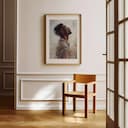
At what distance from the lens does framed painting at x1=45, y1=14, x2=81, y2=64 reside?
20.2 feet

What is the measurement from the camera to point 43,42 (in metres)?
6.18

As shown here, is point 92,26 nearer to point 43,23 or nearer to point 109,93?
point 43,23

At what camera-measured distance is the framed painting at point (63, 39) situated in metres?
6.15

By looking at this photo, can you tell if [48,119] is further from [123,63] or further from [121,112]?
[123,63]

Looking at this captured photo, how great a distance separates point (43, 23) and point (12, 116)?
6.13 feet

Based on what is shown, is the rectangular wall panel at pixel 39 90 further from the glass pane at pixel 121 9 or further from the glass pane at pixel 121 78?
the glass pane at pixel 121 9

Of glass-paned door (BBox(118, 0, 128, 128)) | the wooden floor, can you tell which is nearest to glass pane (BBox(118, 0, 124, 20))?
glass-paned door (BBox(118, 0, 128, 128))

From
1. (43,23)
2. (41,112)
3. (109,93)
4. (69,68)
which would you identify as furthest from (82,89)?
(109,93)

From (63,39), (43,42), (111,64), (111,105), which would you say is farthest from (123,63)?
(43,42)

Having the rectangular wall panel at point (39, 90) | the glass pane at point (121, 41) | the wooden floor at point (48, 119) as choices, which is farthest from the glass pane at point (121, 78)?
the rectangular wall panel at point (39, 90)

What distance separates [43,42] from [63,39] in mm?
386

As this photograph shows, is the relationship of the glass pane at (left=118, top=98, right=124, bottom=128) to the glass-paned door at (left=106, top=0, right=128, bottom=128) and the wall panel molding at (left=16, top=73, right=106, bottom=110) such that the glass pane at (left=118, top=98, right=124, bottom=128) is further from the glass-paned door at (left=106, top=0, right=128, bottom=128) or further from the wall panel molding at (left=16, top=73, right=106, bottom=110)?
the wall panel molding at (left=16, top=73, right=106, bottom=110)

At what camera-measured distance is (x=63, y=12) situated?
6.14 m

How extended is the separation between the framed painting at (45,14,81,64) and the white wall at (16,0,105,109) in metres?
0.10
